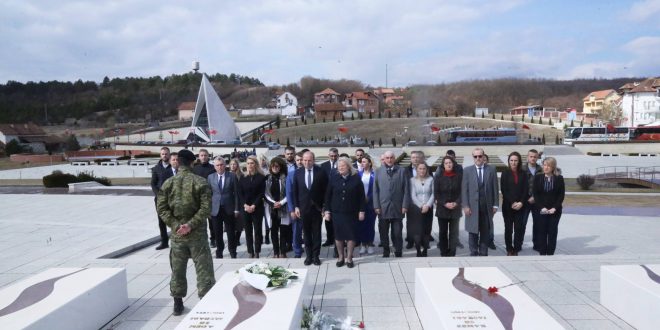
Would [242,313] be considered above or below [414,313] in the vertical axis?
above

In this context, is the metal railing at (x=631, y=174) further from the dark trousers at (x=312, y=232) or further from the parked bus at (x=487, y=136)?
the dark trousers at (x=312, y=232)

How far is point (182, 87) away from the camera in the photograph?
115188 millimetres

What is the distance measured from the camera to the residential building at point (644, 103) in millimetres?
61594

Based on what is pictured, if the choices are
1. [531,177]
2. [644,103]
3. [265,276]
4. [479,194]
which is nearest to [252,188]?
[265,276]

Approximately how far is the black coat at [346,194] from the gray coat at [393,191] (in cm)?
67

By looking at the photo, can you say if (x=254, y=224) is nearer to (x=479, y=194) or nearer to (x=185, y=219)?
(x=185, y=219)

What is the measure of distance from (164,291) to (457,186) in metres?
4.28

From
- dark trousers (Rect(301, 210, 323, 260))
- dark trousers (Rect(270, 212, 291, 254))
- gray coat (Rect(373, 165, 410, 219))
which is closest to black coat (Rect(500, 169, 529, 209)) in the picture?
gray coat (Rect(373, 165, 410, 219))

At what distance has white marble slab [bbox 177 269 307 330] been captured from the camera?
10.8ft

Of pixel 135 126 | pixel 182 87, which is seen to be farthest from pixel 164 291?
pixel 182 87

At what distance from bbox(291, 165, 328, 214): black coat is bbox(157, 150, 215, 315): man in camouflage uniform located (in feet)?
6.12

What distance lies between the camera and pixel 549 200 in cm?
668

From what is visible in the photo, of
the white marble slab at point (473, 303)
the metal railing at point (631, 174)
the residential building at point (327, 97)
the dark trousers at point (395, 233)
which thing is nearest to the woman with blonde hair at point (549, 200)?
the dark trousers at point (395, 233)

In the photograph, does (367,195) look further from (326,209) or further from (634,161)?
(634,161)
